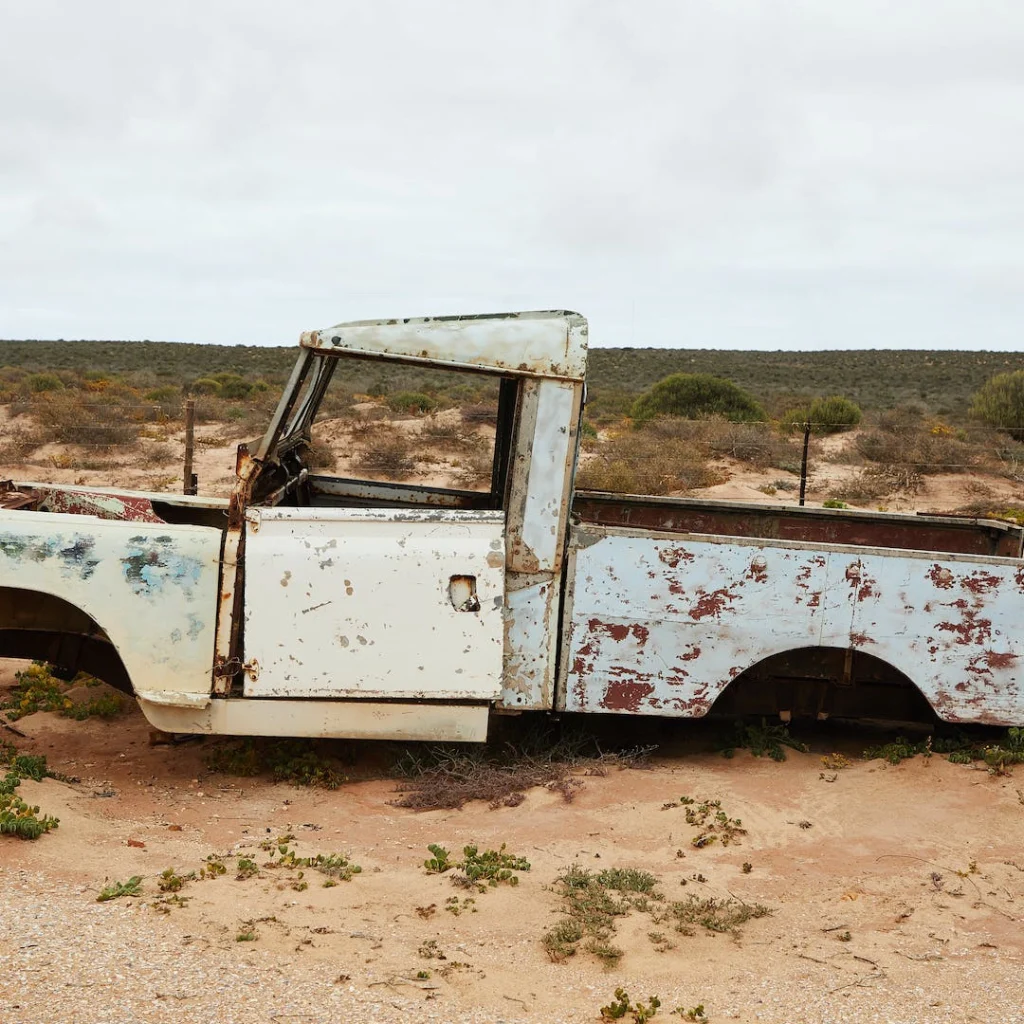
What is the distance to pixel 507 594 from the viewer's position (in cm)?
470

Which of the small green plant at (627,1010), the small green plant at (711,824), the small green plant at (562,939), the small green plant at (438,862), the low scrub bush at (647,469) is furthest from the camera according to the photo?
the low scrub bush at (647,469)

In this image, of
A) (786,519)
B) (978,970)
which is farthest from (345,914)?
(786,519)

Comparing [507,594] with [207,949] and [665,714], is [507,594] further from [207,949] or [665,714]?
[207,949]

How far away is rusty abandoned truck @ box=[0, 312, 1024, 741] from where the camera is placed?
449 cm

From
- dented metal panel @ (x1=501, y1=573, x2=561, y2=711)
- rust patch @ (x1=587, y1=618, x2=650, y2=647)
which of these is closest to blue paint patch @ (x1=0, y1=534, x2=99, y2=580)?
dented metal panel @ (x1=501, y1=573, x2=561, y2=711)

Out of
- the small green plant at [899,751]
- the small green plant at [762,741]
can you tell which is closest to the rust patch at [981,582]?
the small green plant at [899,751]

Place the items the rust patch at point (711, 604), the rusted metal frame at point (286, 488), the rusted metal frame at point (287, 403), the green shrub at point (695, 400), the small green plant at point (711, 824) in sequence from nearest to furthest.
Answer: the small green plant at point (711, 824), the rusted metal frame at point (287, 403), the rust patch at point (711, 604), the rusted metal frame at point (286, 488), the green shrub at point (695, 400)

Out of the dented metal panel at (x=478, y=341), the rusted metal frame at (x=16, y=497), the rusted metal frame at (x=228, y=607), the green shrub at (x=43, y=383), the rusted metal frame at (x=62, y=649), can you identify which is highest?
the green shrub at (x=43, y=383)

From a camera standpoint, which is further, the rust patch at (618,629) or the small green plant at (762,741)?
the small green plant at (762,741)

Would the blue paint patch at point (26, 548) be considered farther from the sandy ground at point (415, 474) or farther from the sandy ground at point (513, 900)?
the sandy ground at point (415, 474)

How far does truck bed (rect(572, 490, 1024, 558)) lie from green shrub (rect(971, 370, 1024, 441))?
1639 cm

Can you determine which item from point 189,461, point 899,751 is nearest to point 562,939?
point 899,751

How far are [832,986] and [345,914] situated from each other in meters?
1.57

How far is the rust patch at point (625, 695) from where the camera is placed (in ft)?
15.8
